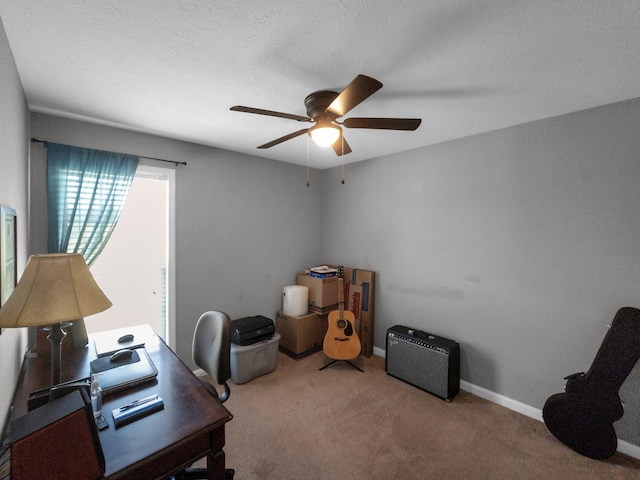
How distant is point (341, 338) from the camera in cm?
302

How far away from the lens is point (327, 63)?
56.3 inches

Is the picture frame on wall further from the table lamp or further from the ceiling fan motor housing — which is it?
the ceiling fan motor housing

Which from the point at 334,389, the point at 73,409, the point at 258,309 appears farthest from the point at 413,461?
the point at 258,309

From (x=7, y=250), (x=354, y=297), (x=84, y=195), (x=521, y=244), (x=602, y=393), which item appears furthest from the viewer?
(x=354, y=297)

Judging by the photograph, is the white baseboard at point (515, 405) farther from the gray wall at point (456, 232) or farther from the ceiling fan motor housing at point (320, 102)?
the ceiling fan motor housing at point (320, 102)

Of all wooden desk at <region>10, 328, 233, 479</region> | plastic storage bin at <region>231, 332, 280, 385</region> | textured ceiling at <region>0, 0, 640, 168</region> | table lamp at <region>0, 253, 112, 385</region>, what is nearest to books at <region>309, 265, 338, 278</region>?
plastic storage bin at <region>231, 332, 280, 385</region>

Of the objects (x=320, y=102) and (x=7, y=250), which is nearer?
(x=7, y=250)

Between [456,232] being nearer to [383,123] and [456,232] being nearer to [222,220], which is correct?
[383,123]

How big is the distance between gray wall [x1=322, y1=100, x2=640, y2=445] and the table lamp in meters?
2.75

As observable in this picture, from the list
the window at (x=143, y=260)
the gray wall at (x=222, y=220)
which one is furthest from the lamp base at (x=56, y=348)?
the window at (x=143, y=260)

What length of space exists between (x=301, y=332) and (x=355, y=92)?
2.72 meters

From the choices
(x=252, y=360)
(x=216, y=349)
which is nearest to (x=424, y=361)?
(x=252, y=360)

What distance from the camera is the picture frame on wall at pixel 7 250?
1104 mm

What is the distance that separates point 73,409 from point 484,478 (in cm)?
223
